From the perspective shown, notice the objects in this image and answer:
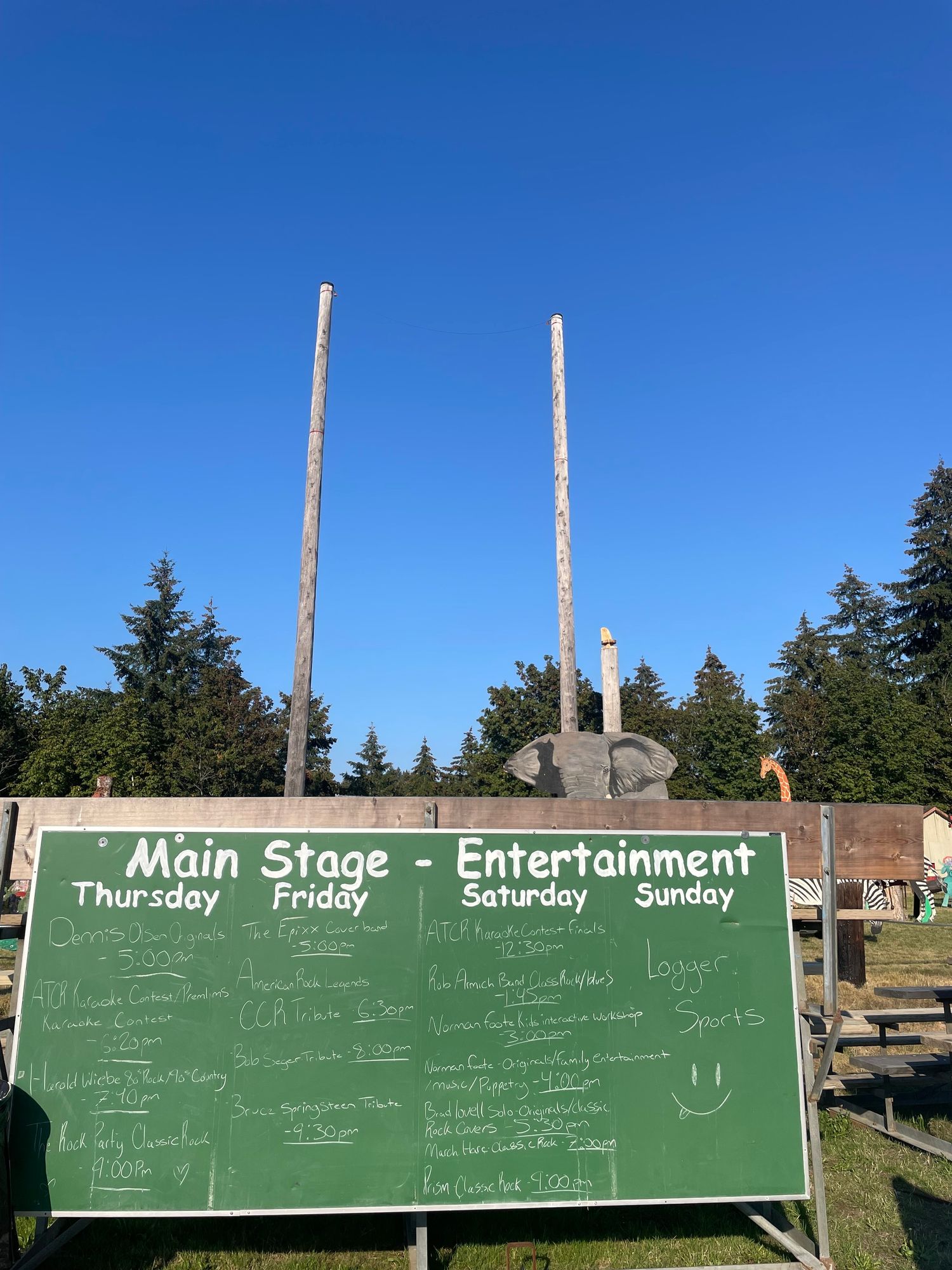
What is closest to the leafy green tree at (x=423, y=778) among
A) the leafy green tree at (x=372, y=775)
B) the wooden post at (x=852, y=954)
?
the leafy green tree at (x=372, y=775)

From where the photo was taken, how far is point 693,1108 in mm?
4629

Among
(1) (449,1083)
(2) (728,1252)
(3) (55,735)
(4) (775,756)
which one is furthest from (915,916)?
(3) (55,735)

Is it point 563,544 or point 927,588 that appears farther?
point 927,588

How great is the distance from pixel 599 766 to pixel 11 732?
39.3 metres

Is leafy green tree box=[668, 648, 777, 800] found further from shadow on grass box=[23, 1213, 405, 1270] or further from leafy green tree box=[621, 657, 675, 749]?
shadow on grass box=[23, 1213, 405, 1270]

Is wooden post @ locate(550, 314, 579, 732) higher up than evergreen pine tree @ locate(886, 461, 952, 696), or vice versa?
evergreen pine tree @ locate(886, 461, 952, 696)

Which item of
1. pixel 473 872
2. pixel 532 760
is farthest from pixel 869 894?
pixel 473 872

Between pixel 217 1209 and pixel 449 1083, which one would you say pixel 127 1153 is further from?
pixel 449 1083

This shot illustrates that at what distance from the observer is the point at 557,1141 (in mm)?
4523

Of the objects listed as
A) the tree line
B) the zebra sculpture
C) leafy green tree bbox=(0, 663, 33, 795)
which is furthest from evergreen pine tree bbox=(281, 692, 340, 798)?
the zebra sculpture

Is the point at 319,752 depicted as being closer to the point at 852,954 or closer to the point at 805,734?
the point at 805,734

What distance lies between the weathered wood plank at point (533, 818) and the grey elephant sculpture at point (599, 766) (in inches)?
71.5

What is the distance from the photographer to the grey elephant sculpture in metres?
6.96

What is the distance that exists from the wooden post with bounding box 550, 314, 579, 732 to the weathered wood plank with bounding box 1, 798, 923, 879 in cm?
382
